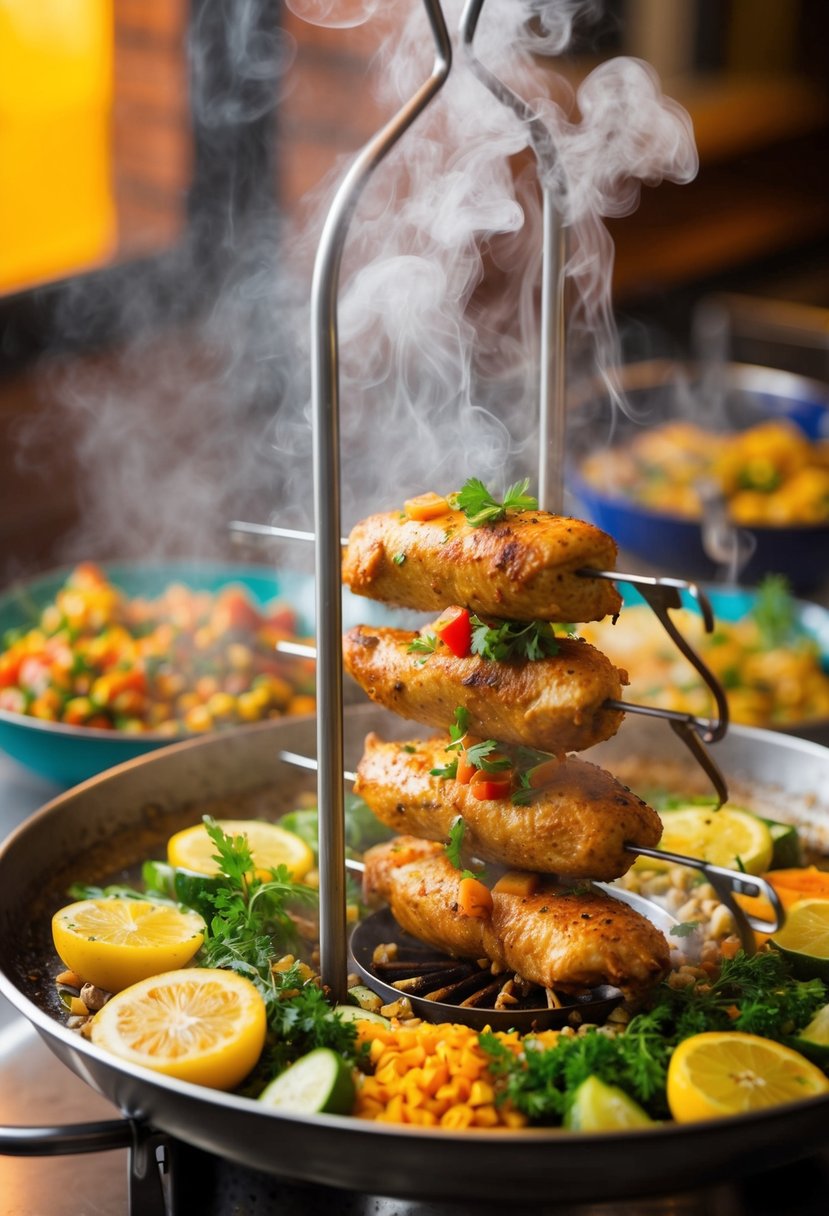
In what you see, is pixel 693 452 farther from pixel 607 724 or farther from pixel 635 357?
pixel 607 724

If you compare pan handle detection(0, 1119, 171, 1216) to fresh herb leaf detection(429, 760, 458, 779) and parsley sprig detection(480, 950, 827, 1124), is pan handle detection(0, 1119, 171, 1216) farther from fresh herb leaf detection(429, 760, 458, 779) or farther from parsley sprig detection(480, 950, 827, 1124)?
fresh herb leaf detection(429, 760, 458, 779)

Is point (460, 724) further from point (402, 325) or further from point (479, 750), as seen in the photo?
point (402, 325)

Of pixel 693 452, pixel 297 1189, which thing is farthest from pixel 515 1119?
pixel 693 452

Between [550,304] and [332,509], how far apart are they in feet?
2.03

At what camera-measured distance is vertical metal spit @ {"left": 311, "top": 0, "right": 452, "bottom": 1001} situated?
1.55 meters

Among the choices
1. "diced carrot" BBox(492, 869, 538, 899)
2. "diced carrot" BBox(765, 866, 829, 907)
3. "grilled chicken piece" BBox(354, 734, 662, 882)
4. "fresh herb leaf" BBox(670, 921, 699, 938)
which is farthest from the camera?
"diced carrot" BBox(765, 866, 829, 907)

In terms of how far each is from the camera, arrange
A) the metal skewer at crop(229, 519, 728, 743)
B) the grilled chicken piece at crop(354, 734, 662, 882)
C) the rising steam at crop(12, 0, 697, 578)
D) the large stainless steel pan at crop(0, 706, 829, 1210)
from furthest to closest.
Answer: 1. the rising steam at crop(12, 0, 697, 578)
2. the grilled chicken piece at crop(354, 734, 662, 882)
3. the metal skewer at crop(229, 519, 728, 743)
4. the large stainless steel pan at crop(0, 706, 829, 1210)

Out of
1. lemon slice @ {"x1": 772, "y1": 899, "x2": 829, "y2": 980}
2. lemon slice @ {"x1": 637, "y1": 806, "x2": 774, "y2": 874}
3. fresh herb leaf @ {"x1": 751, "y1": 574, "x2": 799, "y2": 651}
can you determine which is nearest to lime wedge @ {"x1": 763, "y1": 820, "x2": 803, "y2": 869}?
lemon slice @ {"x1": 637, "y1": 806, "x2": 774, "y2": 874}

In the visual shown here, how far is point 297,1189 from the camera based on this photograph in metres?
1.70

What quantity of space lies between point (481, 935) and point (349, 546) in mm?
580

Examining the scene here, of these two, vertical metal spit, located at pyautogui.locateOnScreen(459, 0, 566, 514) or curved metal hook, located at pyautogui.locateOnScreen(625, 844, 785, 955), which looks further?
vertical metal spit, located at pyautogui.locateOnScreen(459, 0, 566, 514)

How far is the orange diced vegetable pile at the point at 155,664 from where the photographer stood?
2.91m

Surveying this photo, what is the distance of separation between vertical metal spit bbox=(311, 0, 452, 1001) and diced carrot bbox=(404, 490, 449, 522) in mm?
244

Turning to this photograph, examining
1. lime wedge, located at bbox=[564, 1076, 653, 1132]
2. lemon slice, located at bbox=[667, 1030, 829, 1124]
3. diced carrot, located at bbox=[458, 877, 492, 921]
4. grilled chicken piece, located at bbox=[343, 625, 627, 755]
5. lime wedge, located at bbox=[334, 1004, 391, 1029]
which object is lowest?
lime wedge, located at bbox=[334, 1004, 391, 1029]
